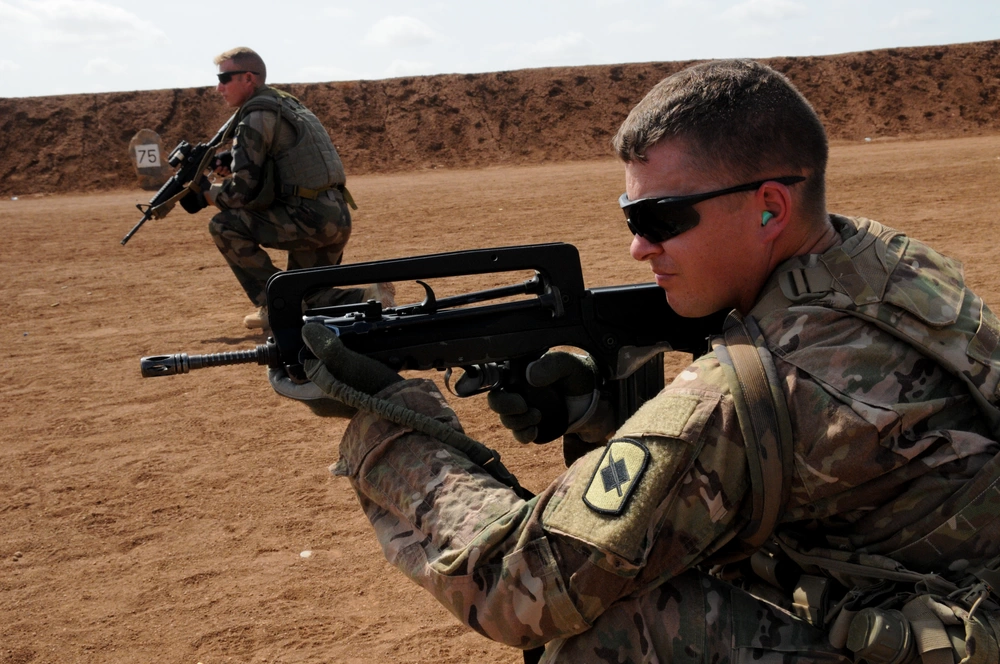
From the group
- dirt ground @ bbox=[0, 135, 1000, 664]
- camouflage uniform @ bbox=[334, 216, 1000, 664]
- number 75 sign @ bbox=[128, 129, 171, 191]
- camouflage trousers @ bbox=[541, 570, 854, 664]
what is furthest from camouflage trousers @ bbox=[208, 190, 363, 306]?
number 75 sign @ bbox=[128, 129, 171, 191]

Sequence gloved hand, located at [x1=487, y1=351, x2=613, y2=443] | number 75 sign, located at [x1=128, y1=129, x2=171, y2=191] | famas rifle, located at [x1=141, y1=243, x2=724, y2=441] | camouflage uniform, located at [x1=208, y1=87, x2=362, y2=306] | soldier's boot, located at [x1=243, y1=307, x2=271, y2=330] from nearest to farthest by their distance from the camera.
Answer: famas rifle, located at [x1=141, y1=243, x2=724, y2=441], gloved hand, located at [x1=487, y1=351, x2=613, y2=443], camouflage uniform, located at [x1=208, y1=87, x2=362, y2=306], soldier's boot, located at [x1=243, y1=307, x2=271, y2=330], number 75 sign, located at [x1=128, y1=129, x2=171, y2=191]

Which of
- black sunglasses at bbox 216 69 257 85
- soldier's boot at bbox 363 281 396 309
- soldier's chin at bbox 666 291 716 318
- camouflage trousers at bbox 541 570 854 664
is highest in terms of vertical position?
black sunglasses at bbox 216 69 257 85

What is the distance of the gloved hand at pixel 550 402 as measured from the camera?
269 cm

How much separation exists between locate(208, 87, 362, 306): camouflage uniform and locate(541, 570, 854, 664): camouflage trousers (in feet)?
→ 19.3

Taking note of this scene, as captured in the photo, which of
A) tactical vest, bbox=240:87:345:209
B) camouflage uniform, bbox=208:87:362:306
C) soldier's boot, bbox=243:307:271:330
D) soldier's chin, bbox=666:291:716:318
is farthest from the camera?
soldier's boot, bbox=243:307:271:330

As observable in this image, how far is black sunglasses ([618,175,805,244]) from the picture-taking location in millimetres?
1854

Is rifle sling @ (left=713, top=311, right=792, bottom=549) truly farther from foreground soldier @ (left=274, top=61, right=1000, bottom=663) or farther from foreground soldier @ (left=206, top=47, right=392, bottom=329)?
foreground soldier @ (left=206, top=47, right=392, bottom=329)

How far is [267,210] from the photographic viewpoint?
7359mm

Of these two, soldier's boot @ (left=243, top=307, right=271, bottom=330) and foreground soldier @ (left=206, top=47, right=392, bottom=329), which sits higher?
foreground soldier @ (left=206, top=47, right=392, bottom=329)

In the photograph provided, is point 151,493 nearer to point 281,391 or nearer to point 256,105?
point 281,391

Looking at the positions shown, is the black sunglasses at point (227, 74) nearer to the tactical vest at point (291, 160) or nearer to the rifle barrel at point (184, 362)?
the tactical vest at point (291, 160)

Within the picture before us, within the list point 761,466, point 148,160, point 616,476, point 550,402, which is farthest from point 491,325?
point 148,160

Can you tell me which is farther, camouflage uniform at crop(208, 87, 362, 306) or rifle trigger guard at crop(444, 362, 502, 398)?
camouflage uniform at crop(208, 87, 362, 306)

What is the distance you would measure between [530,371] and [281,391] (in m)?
0.73
